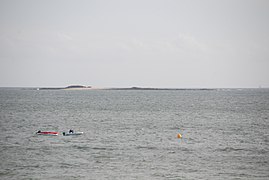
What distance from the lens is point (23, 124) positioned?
236ft

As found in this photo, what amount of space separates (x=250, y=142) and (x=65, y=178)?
1139 inches

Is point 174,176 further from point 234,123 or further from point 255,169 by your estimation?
point 234,123

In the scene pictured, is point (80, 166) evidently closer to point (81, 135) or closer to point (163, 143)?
point (163, 143)

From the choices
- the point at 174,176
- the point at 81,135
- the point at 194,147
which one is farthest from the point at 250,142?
the point at 81,135

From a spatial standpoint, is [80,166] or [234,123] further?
[234,123]

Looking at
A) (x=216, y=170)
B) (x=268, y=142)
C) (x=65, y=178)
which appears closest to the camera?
(x=65, y=178)

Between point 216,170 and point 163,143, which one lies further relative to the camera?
point 163,143

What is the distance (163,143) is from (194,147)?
4.77m

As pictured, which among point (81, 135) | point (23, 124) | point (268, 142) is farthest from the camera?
point (23, 124)

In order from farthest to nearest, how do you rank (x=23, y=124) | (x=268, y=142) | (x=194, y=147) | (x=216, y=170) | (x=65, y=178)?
(x=23, y=124) < (x=268, y=142) < (x=194, y=147) < (x=216, y=170) < (x=65, y=178)

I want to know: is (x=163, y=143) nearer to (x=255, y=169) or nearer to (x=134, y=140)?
(x=134, y=140)

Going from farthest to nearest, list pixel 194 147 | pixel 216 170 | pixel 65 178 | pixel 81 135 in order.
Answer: pixel 81 135 < pixel 194 147 < pixel 216 170 < pixel 65 178

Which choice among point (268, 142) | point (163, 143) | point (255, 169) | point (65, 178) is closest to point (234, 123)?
point (268, 142)

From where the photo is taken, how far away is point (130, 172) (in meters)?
36.0
